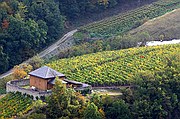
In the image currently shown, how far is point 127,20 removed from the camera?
251 ft

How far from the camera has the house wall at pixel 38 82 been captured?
4620 cm

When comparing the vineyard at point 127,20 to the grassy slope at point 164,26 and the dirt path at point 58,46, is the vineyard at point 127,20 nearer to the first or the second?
the dirt path at point 58,46

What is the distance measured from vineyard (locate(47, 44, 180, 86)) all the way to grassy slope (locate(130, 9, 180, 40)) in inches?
374

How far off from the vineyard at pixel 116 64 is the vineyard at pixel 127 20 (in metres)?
14.6

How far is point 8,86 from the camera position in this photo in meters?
49.0

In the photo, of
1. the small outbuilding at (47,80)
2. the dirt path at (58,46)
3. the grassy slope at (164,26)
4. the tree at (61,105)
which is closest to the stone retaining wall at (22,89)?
the small outbuilding at (47,80)

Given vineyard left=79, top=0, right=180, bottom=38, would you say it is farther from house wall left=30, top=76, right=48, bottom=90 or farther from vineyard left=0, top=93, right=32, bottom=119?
vineyard left=0, top=93, right=32, bottom=119

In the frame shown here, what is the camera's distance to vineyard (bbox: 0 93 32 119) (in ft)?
145

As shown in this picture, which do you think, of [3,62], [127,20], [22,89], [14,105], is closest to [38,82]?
[22,89]

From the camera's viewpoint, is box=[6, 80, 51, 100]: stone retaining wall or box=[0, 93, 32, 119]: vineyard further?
box=[6, 80, 51, 100]: stone retaining wall

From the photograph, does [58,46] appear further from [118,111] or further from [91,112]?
[91,112]

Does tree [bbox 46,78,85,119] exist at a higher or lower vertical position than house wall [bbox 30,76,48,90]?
lower

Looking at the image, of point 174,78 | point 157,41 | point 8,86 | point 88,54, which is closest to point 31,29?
point 88,54

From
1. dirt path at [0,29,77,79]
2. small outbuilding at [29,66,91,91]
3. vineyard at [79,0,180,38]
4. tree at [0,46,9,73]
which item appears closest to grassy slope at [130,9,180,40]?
vineyard at [79,0,180,38]
